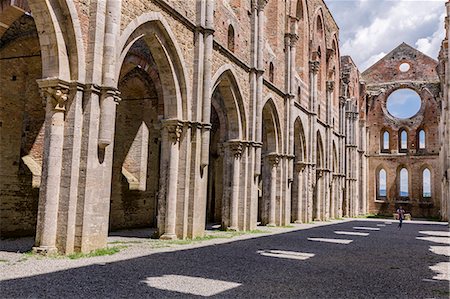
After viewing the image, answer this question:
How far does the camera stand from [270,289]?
6746 millimetres

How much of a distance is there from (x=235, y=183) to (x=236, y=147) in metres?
1.45

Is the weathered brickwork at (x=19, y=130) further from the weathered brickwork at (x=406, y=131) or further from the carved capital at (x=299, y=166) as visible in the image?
the weathered brickwork at (x=406, y=131)

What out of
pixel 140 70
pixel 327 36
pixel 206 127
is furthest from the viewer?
pixel 327 36

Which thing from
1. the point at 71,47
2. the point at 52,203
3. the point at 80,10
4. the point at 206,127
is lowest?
the point at 52,203

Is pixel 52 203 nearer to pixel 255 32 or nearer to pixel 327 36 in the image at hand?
pixel 255 32

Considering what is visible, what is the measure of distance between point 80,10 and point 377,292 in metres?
8.14

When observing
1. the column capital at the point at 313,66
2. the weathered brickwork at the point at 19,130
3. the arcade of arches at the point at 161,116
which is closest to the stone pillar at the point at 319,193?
the arcade of arches at the point at 161,116

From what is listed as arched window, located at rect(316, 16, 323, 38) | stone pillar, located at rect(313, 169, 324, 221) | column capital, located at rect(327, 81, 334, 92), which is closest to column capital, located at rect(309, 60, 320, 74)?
arched window, located at rect(316, 16, 323, 38)

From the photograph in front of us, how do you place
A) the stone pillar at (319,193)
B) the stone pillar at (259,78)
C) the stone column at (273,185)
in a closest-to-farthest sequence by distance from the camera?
the stone pillar at (259,78) < the stone column at (273,185) < the stone pillar at (319,193)

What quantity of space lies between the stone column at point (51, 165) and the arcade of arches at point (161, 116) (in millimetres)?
22

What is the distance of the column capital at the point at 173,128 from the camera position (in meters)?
13.3

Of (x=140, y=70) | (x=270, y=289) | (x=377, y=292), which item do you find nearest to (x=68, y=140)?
(x=270, y=289)

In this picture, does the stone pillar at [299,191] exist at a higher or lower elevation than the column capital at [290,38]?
lower

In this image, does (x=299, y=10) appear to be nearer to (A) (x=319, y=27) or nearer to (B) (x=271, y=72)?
(A) (x=319, y=27)
